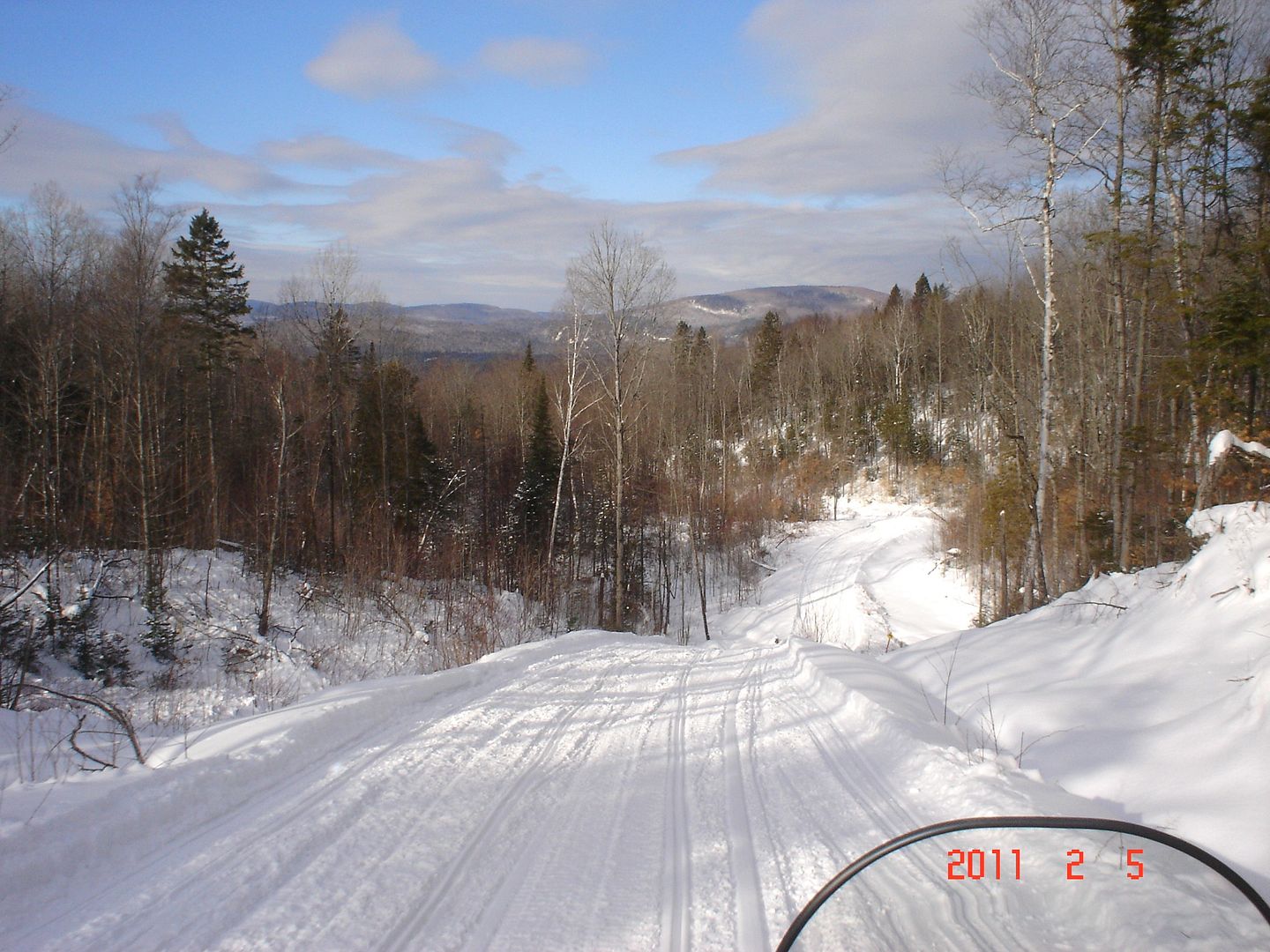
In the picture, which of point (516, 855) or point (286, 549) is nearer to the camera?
point (516, 855)

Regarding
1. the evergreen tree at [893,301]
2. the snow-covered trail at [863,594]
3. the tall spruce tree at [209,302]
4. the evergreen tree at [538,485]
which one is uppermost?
the evergreen tree at [893,301]

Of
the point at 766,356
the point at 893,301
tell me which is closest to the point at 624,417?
the point at 766,356

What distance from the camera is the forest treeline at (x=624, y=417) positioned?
1246 cm

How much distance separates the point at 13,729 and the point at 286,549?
19.2 m

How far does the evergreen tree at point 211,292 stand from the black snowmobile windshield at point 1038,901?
3064cm

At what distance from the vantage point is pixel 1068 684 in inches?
232

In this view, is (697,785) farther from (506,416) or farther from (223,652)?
(506,416)

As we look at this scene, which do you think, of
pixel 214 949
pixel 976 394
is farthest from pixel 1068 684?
pixel 976 394

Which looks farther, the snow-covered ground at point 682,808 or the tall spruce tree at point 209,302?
the tall spruce tree at point 209,302

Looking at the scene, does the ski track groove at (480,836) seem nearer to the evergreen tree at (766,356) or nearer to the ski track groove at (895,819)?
the ski track groove at (895,819)
